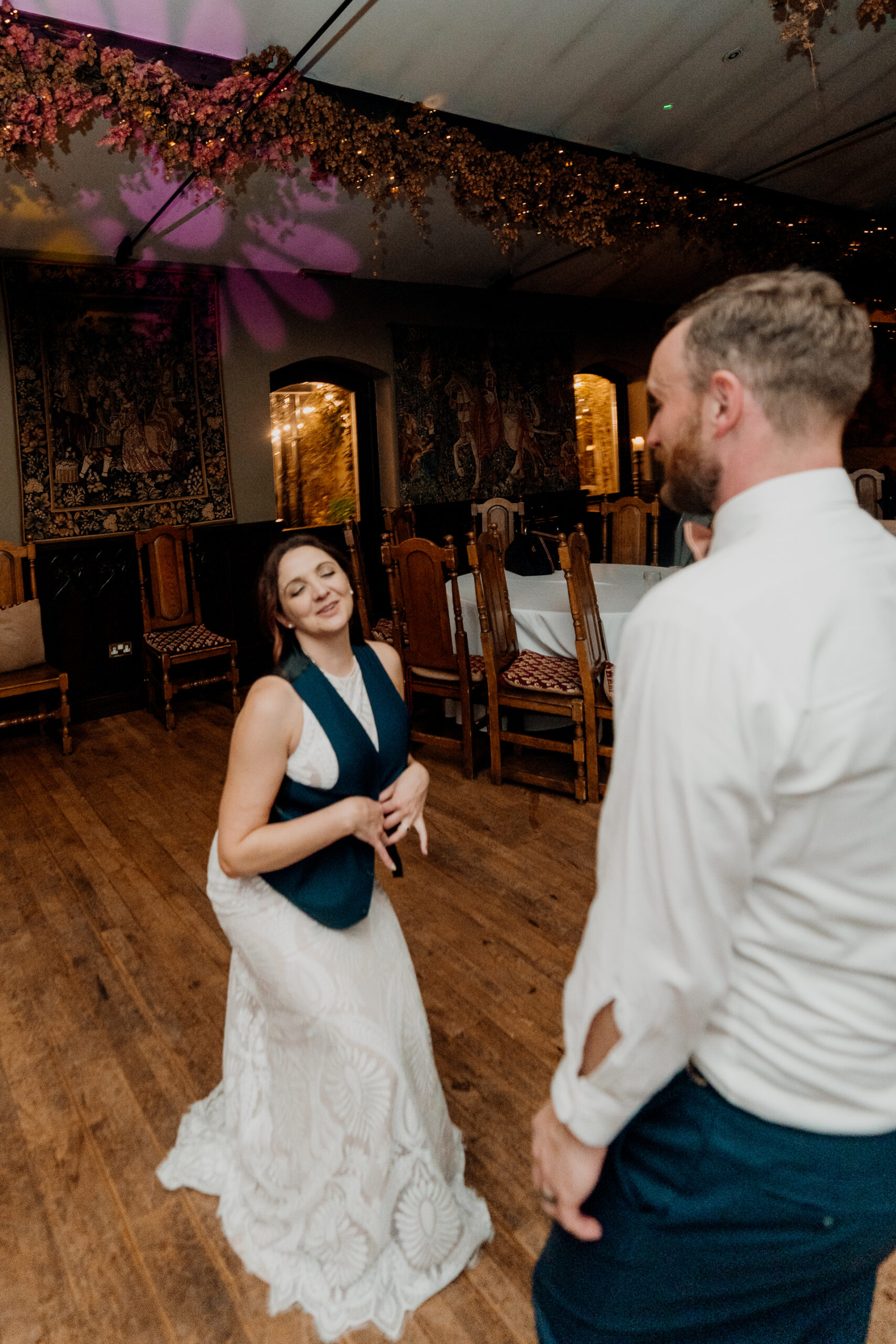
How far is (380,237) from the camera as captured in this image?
6383mm

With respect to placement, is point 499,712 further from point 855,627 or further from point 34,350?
point 34,350

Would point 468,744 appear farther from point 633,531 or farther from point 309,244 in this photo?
point 309,244

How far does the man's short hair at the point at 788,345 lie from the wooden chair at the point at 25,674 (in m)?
4.90

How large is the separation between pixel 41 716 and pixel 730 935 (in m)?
5.14

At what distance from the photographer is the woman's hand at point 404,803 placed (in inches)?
67.0

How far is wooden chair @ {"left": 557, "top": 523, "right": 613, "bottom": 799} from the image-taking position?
3863mm

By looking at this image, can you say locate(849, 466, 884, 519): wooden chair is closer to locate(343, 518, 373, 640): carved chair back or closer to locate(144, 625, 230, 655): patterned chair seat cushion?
locate(343, 518, 373, 640): carved chair back

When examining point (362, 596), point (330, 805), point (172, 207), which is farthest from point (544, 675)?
point (172, 207)

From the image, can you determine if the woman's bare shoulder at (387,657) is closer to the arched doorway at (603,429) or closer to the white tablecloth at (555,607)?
the white tablecloth at (555,607)

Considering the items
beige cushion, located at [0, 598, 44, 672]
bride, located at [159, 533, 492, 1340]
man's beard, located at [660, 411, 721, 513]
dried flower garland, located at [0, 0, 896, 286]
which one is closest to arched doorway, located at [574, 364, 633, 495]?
dried flower garland, located at [0, 0, 896, 286]

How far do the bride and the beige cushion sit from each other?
3.90 m

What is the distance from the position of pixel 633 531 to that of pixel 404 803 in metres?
5.14

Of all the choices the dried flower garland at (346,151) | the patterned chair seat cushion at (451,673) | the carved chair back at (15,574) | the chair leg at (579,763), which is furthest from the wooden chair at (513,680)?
the carved chair back at (15,574)

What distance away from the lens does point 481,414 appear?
26.4 ft
